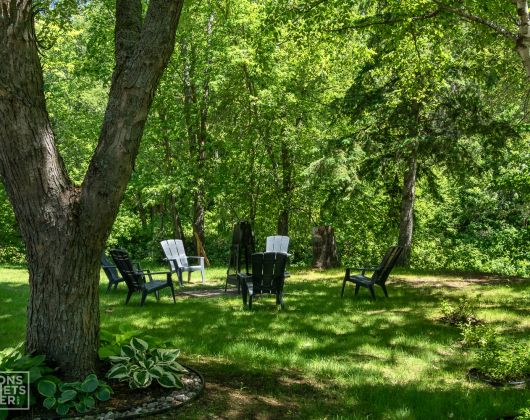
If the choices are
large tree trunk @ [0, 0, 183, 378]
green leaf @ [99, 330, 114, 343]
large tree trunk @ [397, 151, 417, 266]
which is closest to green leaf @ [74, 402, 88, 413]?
large tree trunk @ [0, 0, 183, 378]

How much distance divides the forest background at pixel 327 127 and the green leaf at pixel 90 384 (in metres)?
5.80

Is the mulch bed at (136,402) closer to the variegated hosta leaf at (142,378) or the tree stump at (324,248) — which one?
the variegated hosta leaf at (142,378)

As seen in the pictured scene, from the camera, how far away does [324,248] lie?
15.5 metres

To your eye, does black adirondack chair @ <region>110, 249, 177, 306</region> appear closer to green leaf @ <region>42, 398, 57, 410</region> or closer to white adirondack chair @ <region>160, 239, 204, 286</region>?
white adirondack chair @ <region>160, 239, 204, 286</region>

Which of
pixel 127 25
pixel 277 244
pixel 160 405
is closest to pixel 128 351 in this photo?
pixel 160 405

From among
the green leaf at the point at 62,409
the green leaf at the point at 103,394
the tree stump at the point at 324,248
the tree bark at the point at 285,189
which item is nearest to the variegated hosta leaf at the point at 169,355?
the green leaf at the point at 103,394

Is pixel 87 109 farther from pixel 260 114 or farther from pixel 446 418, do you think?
pixel 446 418

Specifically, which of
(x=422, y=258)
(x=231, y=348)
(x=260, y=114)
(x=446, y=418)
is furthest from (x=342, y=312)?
(x=422, y=258)

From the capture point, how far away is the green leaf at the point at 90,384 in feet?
13.5

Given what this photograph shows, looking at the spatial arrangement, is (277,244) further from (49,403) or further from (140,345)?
(49,403)

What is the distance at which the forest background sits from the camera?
36.8ft

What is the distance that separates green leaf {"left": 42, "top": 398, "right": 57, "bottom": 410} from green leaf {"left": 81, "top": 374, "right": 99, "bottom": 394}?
223 mm

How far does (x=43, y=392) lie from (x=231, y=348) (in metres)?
2.65

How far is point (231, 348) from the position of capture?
6.29 m
